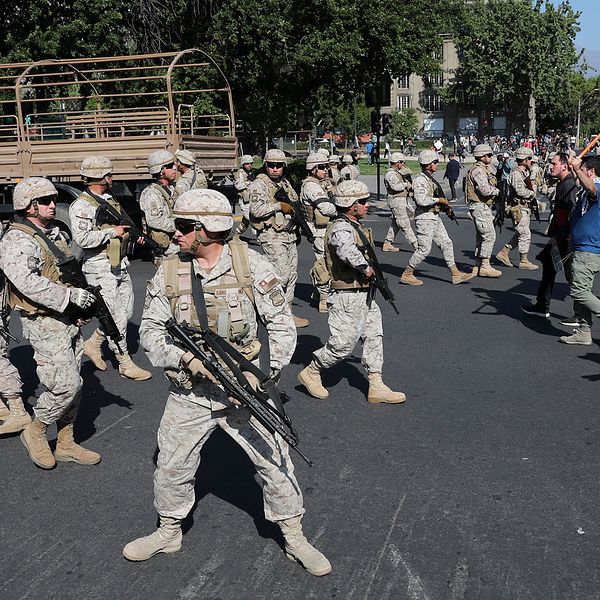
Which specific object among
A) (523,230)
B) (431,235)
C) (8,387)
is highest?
(431,235)

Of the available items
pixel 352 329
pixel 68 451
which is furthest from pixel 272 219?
pixel 68 451

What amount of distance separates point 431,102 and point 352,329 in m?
81.9

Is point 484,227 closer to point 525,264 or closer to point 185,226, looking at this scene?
point 525,264

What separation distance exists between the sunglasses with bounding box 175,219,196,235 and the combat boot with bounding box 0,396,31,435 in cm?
277

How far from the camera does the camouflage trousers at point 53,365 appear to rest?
4.85 metres

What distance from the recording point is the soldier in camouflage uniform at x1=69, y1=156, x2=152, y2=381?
659 cm

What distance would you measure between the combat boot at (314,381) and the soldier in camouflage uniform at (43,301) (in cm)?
200

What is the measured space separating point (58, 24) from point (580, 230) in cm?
1478

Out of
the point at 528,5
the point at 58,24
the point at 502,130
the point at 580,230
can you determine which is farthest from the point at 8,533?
the point at 502,130

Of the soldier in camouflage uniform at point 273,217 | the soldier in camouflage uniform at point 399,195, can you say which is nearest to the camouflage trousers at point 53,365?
the soldier in camouflage uniform at point 273,217

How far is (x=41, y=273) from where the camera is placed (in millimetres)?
4832

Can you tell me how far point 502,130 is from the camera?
259 feet

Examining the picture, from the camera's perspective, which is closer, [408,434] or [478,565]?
[478,565]

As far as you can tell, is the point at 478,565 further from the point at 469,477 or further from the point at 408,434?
the point at 408,434
